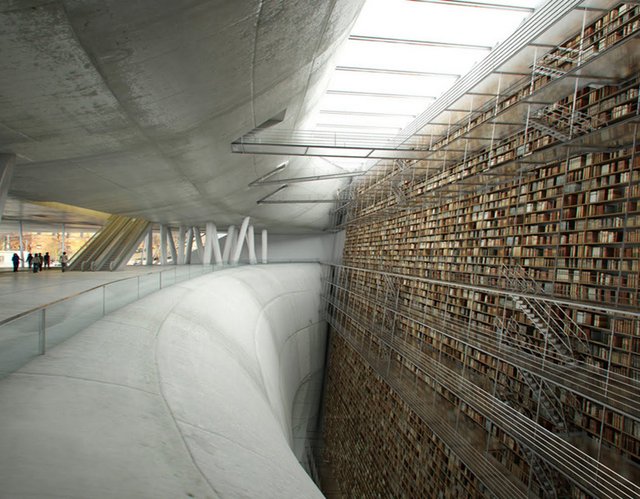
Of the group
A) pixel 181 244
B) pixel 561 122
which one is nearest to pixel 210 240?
pixel 181 244

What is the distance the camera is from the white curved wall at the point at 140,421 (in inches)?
68.9

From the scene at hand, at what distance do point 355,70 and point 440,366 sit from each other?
5.49m

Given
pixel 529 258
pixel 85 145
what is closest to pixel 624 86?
pixel 529 258

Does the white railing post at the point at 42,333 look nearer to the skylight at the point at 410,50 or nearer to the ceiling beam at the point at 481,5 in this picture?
the skylight at the point at 410,50

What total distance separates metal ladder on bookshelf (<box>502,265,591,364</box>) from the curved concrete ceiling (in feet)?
12.1

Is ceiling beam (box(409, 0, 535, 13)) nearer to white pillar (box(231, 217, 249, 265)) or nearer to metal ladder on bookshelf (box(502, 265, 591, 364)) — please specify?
metal ladder on bookshelf (box(502, 265, 591, 364))

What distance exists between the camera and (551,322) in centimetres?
497

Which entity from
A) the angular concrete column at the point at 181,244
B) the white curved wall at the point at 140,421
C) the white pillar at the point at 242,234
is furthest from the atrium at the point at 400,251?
the angular concrete column at the point at 181,244

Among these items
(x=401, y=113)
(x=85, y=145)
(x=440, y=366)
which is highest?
(x=401, y=113)

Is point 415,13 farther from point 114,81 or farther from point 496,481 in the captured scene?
point 496,481

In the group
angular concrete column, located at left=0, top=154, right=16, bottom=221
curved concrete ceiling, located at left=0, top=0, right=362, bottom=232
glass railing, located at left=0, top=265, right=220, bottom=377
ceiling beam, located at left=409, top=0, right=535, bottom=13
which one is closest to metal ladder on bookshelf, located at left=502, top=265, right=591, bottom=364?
ceiling beam, located at left=409, top=0, right=535, bottom=13

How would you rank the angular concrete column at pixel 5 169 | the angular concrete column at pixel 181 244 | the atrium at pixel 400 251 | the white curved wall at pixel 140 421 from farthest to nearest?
the angular concrete column at pixel 181 244 < the angular concrete column at pixel 5 169 < the atrium at pixel 400 251 < the white curved wall at pixel 140 421

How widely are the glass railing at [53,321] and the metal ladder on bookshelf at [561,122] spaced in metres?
5.00

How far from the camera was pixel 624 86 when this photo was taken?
4.21 metres
